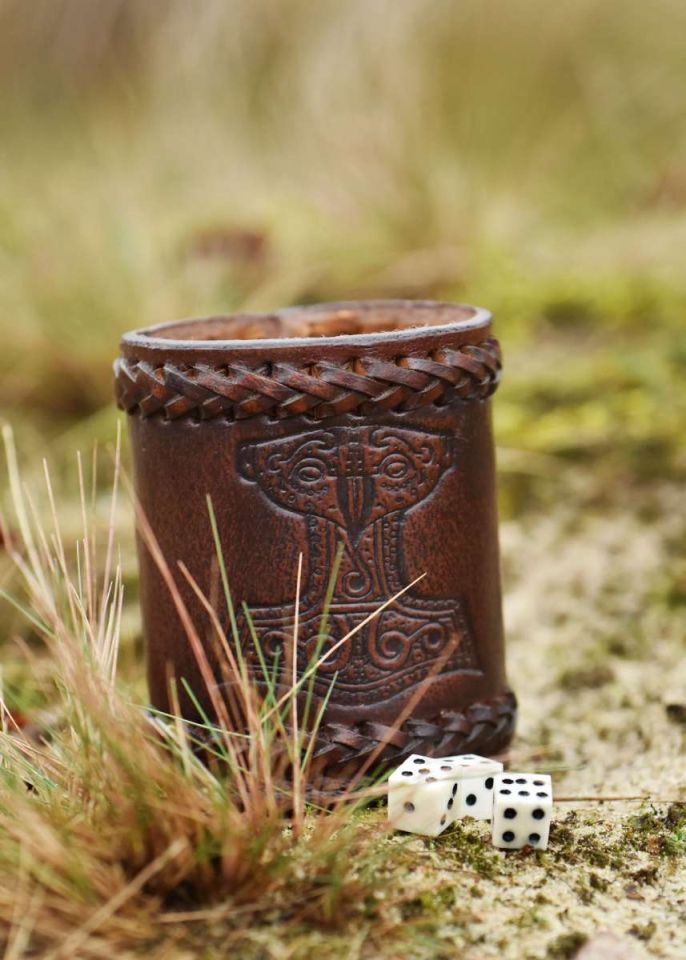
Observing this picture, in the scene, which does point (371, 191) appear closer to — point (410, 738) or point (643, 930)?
point (410, 738)

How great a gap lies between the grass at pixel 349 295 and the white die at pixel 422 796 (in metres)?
0.04

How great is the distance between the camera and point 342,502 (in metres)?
2.05

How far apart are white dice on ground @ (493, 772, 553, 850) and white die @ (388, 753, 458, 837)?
3.4 inches

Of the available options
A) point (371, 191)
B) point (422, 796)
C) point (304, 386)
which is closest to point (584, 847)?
point (422, 796)

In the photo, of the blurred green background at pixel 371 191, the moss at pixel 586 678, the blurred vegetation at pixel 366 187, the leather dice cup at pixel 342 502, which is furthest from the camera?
the blurred vegetation at pixel 366 187

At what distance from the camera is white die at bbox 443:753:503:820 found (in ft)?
6.60

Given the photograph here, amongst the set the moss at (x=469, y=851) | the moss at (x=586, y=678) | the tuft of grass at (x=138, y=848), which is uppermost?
the tuft of grass at (x=138, y=848)

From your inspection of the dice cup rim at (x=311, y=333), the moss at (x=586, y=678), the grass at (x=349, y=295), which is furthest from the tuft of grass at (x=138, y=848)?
the moss at (x=586, y=678)

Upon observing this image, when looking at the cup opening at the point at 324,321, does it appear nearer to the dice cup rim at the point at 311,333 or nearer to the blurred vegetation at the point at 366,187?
the dice cup rim at the point at 311,333

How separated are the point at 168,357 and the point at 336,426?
0.32 metres

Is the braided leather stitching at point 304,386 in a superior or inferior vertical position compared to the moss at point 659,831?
superior

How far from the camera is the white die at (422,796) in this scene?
6.23 feet

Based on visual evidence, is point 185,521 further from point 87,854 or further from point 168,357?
point 87,854

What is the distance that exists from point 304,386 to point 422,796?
71 centimetres
